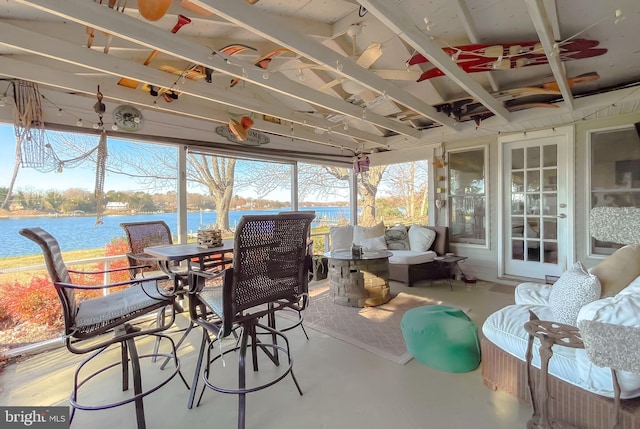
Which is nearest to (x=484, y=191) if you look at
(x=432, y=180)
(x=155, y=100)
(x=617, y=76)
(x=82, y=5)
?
(x=432, y=180)

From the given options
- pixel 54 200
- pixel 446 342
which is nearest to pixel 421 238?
pixel 446 342

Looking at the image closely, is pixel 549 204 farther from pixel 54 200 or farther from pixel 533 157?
pixel 54 200

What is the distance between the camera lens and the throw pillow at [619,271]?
172 centimetres

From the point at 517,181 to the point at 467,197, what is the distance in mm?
769

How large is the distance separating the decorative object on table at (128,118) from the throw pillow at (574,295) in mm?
4156

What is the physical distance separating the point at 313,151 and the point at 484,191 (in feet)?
9.99

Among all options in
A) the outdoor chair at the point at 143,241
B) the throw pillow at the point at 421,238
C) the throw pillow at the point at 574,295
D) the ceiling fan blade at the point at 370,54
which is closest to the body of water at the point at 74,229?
the outdoor chair at the point at 143,241

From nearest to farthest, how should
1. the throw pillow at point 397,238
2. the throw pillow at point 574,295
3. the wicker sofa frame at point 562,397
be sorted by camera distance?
1. the wicker sofa frame at point 562,397
2. the throw pillow at point 574,295
3. the throw pillow at point 397,238

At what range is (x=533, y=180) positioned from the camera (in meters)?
4.40

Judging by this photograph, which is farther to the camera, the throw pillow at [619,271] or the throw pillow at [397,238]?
the throw pillow at [397,238]

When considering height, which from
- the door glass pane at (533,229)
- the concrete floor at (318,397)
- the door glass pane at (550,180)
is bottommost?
the concrete floor at (318,397)

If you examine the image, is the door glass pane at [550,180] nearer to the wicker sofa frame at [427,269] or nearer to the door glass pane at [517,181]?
the door glass pane at [517,181]

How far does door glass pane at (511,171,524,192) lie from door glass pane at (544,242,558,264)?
2.96 ft

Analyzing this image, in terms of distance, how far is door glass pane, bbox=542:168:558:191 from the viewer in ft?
13.8
